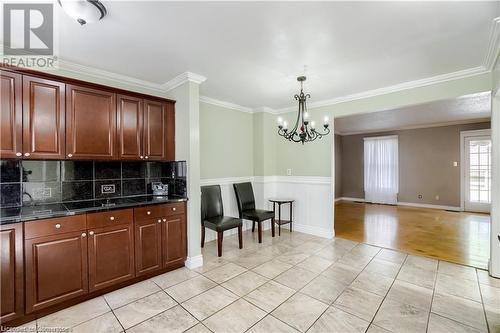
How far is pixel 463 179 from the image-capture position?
6395 mm

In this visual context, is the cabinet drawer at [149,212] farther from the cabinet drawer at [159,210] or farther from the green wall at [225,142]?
the green wall at [225,142]

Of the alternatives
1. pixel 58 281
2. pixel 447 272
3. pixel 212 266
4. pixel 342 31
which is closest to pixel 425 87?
pixel 342 31

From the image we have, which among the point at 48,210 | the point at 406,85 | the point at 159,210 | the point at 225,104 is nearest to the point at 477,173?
the point at 406,85

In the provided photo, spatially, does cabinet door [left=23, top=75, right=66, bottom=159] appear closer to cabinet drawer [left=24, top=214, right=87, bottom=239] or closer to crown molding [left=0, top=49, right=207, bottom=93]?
crown molding [left=0, top=49, right=207, bottom=93]

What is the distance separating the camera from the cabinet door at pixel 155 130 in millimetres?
2932

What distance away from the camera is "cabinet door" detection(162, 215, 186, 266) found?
9.17 feet

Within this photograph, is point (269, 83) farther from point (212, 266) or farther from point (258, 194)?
point (212, 266)

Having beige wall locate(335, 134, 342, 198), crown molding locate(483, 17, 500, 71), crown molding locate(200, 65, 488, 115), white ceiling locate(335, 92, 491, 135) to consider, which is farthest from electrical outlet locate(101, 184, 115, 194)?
beige wall locate(335, 134, 342, 198)

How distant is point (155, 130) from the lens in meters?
3.02

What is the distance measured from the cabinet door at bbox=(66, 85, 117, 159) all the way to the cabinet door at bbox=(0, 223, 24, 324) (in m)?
0.85

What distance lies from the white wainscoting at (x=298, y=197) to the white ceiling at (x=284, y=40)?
75.8 inches

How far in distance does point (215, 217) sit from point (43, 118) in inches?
96.6

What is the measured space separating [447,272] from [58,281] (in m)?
4.26

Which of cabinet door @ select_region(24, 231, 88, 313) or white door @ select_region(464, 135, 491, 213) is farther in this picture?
white door @ select_region(464, 135, 491, 213)
